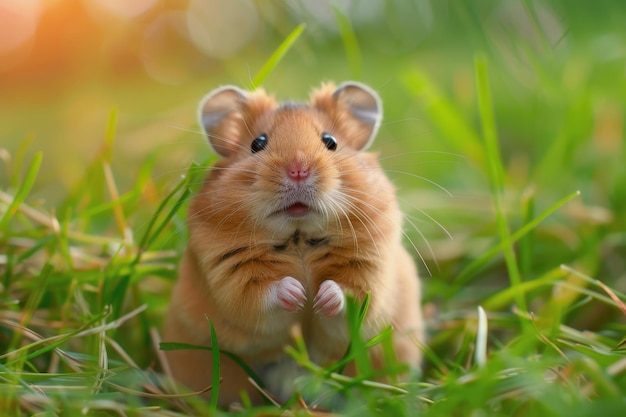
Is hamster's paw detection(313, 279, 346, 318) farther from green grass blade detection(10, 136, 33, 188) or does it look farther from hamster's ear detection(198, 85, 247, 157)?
green grass blade detection(10, 136, 33, 188)

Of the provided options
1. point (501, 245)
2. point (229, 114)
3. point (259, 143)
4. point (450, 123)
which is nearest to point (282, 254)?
point (259, 143)

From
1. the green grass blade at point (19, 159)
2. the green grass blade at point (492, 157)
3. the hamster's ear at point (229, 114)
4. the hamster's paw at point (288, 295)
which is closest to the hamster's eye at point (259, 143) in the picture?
the hamster's ear at point (229, 114)

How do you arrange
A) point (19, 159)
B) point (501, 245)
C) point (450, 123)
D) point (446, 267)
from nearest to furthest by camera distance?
1. point (501, 245)
2. point (19, 159)
3. point (446, 267)
4. point (450, 123)

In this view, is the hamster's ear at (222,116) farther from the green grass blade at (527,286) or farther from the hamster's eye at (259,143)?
the green grass blade at (527,286)

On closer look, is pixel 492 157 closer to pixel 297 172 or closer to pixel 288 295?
pixel 297 172

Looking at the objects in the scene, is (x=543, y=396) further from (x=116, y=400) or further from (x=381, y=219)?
(x=116, y=400)

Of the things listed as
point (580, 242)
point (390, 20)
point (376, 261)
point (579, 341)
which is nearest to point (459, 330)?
point (579, 341)

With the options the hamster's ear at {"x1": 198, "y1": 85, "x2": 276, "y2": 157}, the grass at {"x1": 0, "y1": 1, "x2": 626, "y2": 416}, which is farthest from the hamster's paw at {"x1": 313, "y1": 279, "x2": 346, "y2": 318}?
the hamster's ear at {"x1": 198, "y1": 85, "x2": 276, "y2": 157}
